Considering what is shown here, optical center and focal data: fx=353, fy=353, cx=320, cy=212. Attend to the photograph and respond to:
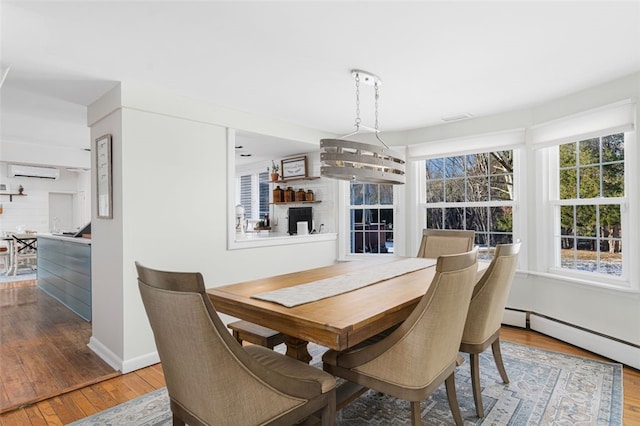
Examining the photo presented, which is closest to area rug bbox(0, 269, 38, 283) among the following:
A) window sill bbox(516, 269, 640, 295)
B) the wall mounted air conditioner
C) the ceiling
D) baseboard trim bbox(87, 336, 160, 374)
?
the wall mounted air conditioner

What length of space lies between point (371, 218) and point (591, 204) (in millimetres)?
2478

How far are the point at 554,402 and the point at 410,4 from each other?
259cm

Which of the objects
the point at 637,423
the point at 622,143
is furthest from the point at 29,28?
the point at 622,143

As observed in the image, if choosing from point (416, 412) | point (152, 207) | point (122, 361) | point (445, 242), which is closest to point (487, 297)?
point (416, 412)

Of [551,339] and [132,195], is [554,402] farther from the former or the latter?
[132,195]

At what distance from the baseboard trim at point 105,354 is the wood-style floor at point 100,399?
0.52ft

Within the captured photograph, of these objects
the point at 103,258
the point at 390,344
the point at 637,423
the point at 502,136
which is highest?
the point at 502,136

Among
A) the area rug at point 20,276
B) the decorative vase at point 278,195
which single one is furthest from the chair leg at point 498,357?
the area rug at point 20,276

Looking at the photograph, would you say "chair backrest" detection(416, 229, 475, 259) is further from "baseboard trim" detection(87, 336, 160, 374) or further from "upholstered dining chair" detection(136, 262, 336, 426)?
"baseboard trim" detection(87, 336, 160, 374)

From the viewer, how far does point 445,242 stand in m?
3.62

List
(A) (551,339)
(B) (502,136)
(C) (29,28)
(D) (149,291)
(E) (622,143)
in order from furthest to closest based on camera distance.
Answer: (B) (502,136) → (A) (551,339) → (E) (622,143) → (C) (29,28) → (D) (149,291)

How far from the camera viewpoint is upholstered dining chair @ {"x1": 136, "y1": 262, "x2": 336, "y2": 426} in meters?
1.21

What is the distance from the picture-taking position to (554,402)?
230 cm

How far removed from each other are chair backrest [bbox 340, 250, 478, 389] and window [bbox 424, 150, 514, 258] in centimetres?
266
